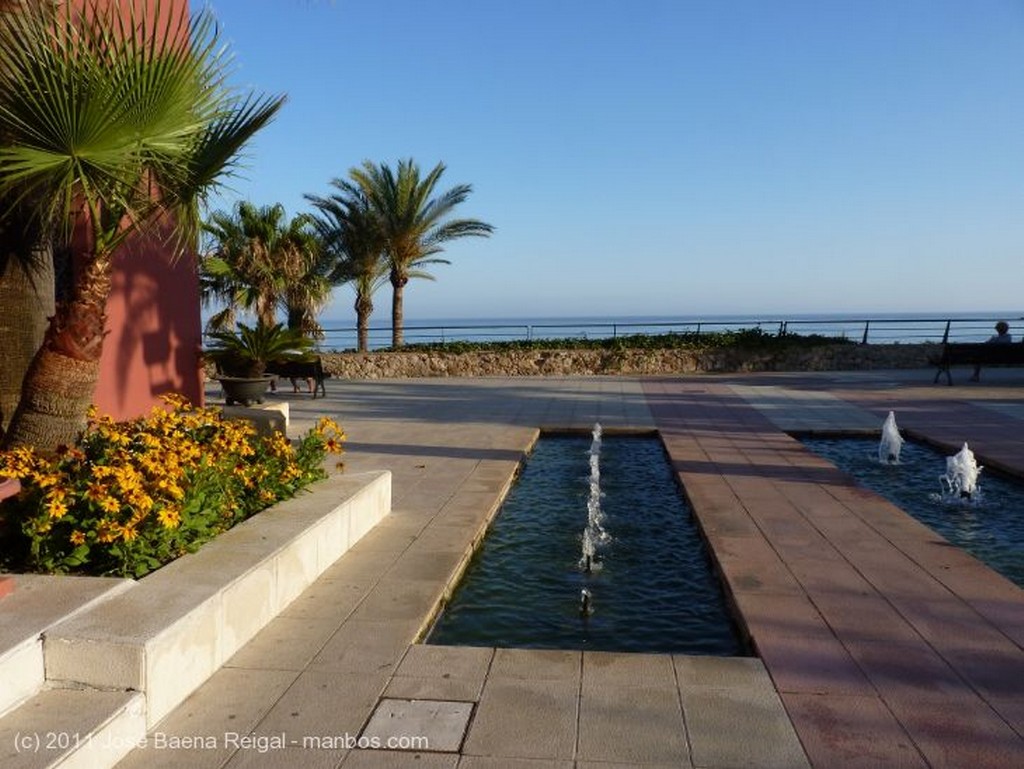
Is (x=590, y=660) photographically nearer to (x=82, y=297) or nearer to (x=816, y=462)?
(x=82, y=297)

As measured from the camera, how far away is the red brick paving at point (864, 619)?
3008 mm

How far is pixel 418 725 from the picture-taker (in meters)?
3.07

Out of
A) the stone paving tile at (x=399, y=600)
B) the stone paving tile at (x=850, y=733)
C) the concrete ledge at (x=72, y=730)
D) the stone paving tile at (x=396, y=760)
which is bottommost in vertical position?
the stone paving tile at (x=396, y=760)

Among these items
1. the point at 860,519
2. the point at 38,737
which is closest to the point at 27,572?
the point at 38,737

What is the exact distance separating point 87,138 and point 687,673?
3.86 meters

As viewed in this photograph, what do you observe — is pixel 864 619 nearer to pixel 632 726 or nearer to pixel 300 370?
pixel 632 726

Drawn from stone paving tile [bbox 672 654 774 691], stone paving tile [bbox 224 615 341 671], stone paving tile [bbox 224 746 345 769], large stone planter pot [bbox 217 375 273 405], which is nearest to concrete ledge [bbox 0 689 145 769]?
stone paving tile [bbox 224 746 345 769]

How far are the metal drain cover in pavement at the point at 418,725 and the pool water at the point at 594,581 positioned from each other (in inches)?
34.0

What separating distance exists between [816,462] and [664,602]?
4.44 m

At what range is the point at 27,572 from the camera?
370 cm

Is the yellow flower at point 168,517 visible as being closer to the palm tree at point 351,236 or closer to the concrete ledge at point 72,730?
the concrete ledge at point 72,730

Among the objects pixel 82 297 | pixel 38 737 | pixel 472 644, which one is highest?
pixel 82 297

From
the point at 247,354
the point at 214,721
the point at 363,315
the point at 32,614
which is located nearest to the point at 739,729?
the point at 214,721

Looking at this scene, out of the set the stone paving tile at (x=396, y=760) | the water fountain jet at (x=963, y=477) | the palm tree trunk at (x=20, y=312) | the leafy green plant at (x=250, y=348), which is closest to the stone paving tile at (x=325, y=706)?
the stone paving tile at (x=396, y=760)
